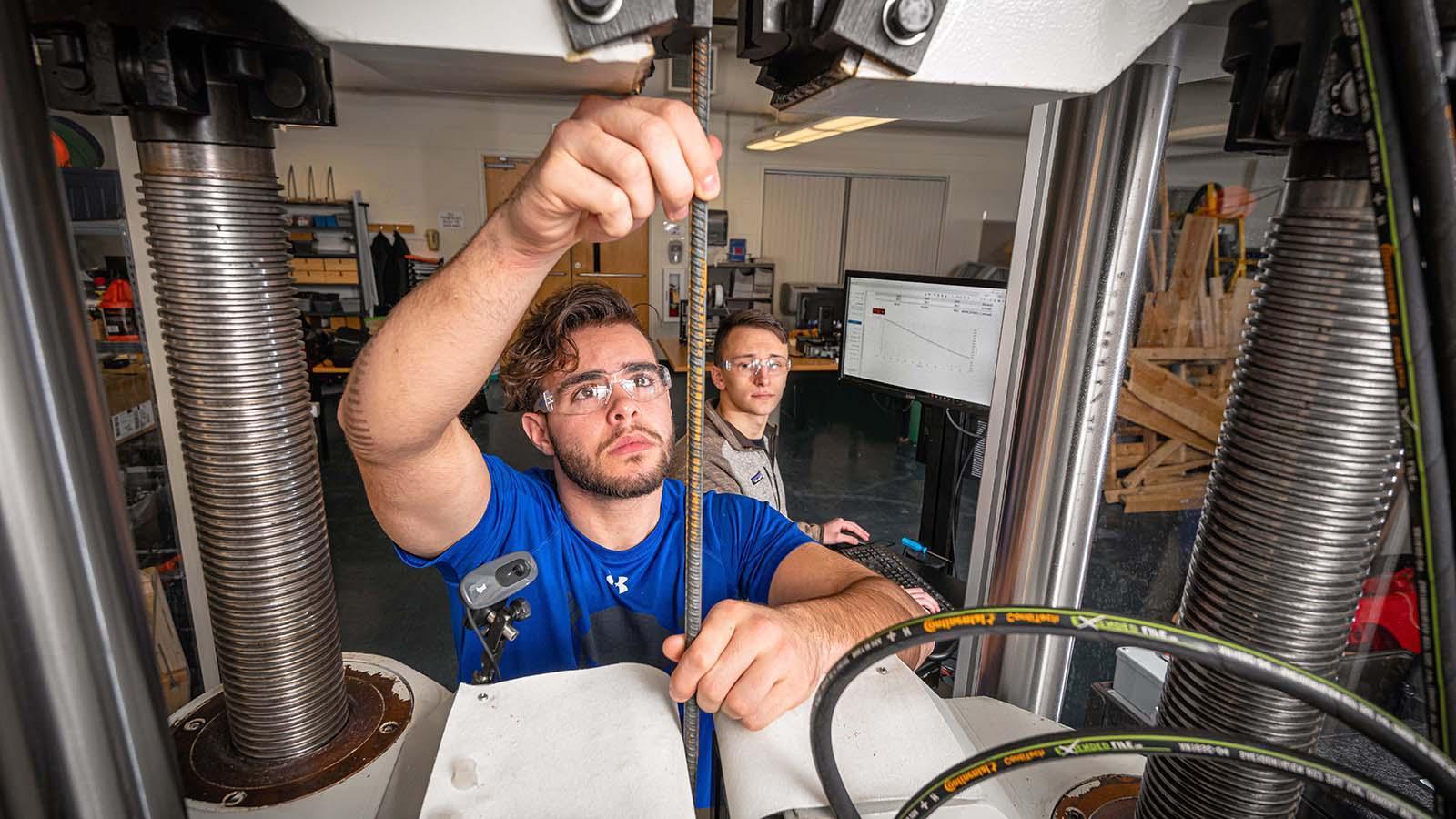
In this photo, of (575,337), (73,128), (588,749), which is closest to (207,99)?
(588,749)

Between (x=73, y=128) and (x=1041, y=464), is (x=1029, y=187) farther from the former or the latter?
(x=73, y=128)

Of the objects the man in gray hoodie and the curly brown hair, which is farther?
the man in gray hoodie

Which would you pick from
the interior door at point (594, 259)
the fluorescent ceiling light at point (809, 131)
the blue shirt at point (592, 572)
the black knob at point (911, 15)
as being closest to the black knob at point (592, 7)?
the black knob at point (911, 15)

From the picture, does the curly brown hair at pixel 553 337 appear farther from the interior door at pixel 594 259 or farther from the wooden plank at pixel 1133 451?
the interior door at pixel 594 259

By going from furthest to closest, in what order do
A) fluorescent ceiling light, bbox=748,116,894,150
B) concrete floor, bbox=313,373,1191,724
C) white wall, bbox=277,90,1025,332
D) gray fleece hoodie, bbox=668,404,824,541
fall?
white wall, bbox=277,90,1025,332
fluorescent ceiling light, bbox=748,116,894,150
concrete floor, bbox=313,373,1191,724
gray fleece hoodie, bbox=668,404,824,541

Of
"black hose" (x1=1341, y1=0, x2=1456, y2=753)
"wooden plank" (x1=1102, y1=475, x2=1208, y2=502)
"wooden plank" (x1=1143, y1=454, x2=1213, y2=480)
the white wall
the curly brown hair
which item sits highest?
the white wall

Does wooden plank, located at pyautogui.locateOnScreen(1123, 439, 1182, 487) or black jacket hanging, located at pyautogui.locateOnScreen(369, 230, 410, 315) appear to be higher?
black jacket hanging, located at pyautogui.locateOnScreen(369, 230, 410, 315)

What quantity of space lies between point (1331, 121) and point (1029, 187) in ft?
1.19

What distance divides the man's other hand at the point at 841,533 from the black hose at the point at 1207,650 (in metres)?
1.89

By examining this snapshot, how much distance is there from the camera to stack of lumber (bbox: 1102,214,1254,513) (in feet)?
13.2

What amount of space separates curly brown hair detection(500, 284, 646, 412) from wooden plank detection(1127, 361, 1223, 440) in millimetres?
3532

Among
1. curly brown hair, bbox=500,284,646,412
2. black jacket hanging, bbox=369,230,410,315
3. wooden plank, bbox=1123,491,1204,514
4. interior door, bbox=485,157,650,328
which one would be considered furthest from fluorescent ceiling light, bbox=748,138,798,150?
curly brown hair, bbox=500,284,646,412

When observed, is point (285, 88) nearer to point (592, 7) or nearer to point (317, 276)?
point (592, 7)

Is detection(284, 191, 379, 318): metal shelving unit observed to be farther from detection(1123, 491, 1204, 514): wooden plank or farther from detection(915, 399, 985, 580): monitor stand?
detection(1123, 491, 1204, 514): wooden plank
